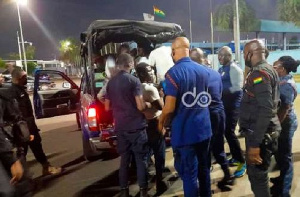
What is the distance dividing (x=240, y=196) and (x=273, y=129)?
133cm

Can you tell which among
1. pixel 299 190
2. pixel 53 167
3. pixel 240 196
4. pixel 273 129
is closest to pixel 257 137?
pixel 273 129

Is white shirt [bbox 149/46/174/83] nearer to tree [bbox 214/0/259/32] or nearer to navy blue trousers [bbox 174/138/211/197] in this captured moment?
navy blue trousers [bbox 174/138/211/197]

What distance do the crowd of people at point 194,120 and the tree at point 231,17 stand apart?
106ft

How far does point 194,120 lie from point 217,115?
3.26 ft

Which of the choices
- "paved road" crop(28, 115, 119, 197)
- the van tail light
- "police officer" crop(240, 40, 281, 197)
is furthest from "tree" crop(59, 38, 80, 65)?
"police officer" crop(240, 40, 281, 197)

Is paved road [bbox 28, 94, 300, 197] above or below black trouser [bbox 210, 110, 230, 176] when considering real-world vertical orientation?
below

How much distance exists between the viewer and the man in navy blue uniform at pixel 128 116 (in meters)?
3.39

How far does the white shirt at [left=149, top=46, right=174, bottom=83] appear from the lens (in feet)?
17.9

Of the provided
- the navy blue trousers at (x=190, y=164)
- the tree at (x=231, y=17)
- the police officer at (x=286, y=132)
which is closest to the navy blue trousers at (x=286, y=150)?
the police officer at (x=286, y=132)

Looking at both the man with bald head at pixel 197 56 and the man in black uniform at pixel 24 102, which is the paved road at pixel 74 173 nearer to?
the man in black uniform at pixel 24 102

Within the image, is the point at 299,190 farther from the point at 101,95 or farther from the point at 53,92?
the point at 53,92

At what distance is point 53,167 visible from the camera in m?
5.05

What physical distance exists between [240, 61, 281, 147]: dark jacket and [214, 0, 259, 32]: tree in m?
32.9

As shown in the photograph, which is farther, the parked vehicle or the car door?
the car door
